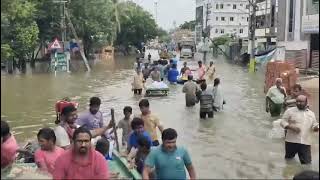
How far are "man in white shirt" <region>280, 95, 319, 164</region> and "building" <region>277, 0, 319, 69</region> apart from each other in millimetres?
28361

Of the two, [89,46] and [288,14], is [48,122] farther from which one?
[89,46]

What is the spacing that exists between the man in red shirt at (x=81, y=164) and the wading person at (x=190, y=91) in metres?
14.8

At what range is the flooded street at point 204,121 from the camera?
36.3 feet

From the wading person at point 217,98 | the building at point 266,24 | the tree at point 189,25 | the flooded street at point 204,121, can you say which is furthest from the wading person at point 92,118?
the tree at point 189,25

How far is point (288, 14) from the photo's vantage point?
46250 millimetres

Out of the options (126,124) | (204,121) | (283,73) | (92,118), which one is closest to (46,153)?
(92,118)

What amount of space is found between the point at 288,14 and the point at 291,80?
26.4m

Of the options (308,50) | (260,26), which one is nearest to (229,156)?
(308,50)

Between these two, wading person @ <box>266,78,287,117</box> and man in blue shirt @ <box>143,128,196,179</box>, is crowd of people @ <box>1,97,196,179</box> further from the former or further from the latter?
wading person @ <box>266,78,287,117</box>

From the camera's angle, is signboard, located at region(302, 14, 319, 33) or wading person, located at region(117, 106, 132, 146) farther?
signboard, located at region(302, 14, 319, 33)

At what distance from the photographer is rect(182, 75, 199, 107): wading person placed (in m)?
20.3

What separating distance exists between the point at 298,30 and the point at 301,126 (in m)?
35.2

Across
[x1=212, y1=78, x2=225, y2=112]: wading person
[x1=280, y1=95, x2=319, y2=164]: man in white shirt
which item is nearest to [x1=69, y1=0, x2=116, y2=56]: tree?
[x1=212, y1=78, x2=225, y2=112]: wading person

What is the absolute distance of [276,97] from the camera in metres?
16.8
